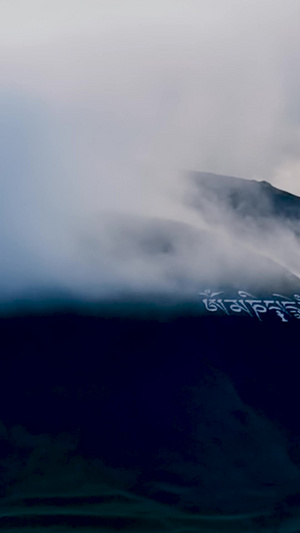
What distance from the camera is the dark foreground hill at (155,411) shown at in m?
21.8

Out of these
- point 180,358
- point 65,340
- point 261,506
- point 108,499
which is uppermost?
point 65,340

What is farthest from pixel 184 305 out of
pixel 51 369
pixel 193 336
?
pixel 51 369

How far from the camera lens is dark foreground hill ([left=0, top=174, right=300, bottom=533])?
859 inches

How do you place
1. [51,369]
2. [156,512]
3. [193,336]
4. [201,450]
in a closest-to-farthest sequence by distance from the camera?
1. [156,512]
2. [201,450]
3. [51,369]
4. [193,336]

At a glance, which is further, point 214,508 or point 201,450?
point 201,450

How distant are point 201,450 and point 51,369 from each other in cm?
713

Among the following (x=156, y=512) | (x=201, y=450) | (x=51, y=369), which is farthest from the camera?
(x=51, y=369)

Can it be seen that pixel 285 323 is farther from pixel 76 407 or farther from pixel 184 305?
pixel 76 407

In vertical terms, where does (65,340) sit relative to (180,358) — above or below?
above

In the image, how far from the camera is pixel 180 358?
2848cm

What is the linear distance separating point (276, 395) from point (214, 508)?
748 cm

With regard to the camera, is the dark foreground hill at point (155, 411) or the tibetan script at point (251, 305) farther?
the tibetan script at point (251, 305)

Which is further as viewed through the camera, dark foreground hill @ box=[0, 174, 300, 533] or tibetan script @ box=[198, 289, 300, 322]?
tibetan script @ box=[198, 289, 300, 322]

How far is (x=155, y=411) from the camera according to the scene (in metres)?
26.1
